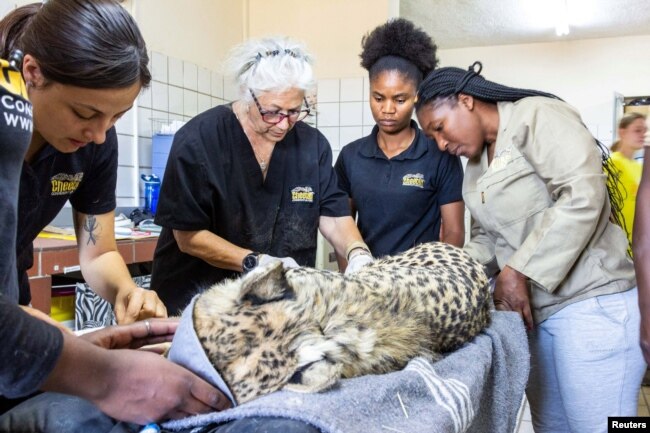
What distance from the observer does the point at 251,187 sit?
5.97 feet

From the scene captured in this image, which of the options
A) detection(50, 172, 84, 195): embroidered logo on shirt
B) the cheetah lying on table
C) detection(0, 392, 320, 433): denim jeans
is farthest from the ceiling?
detection(0, 392, 320, 433): denim jeans

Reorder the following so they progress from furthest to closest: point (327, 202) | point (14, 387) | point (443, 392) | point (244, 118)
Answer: point (327, 202) < point (244, 118) < point (443, 392) < point (14, 387)

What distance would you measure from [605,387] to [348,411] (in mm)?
959

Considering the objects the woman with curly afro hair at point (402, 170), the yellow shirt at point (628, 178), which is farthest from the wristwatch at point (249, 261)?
the yellow shirt at point (628, 178)

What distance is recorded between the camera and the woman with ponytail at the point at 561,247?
1.37 m

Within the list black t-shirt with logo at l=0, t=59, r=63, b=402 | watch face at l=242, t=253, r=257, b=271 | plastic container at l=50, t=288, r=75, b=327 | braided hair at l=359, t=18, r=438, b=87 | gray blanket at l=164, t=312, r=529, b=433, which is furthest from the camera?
plastic container at l=50, t=288, r=75, b=327

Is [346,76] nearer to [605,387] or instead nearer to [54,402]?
[605,387]

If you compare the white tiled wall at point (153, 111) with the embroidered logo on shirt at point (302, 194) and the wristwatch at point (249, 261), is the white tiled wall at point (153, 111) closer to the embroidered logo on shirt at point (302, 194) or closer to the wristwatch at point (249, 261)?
the embroidered logo on shirt at point (302, 194)

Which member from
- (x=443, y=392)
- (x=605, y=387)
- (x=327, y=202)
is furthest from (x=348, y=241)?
(x=443, y=392)

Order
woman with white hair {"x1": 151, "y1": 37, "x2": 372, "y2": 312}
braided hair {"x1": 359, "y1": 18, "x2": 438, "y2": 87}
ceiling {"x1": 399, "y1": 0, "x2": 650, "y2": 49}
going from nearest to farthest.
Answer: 1. woman with white hair {"x1": 151, "y1": 37, "x2": 372, "y2": 312}
2. braided hair {"x1": 359, "y1": 18, "x2": 438, "y2": 87}
3. ceiling {"x1": 399, "y1": 0, "x2": 650, "y2": 49}

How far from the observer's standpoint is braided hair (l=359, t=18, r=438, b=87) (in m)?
2.03

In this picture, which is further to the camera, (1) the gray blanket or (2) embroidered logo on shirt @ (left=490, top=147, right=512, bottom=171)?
(2) embroidered logo on shirt @ (left=490, top=147, right=512, bottom=171)

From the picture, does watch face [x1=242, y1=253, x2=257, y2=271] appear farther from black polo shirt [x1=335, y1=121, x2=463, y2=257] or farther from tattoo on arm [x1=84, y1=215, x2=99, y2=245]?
black polo shirt [x1=335, y1=121, x2=463, y2=257]

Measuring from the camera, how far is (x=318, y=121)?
14.1 ft
